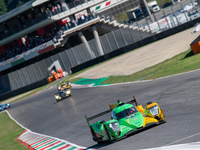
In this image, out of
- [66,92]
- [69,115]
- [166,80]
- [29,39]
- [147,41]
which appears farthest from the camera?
[29,39]

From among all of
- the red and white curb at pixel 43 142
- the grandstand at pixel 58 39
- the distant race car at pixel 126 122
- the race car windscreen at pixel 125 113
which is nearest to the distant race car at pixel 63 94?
the red and white curb at pixel 43 142

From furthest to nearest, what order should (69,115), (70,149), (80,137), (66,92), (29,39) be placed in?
(29,39)
(66,92)
(69,115)
(80,137)
(70,149)

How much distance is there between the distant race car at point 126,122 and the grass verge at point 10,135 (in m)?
6.67

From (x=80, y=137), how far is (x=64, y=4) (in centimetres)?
4345

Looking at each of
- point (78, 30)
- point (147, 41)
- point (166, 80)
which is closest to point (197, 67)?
point (166, 80)

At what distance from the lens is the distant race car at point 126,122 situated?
39.7 ft

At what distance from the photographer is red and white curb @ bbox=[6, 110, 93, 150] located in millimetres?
15141

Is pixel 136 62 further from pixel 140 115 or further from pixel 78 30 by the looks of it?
pixel 140 115

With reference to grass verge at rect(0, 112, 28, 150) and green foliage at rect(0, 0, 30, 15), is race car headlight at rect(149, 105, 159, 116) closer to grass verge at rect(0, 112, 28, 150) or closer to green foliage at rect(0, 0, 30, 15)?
grass verge at rect(0, 112, 28, 150)

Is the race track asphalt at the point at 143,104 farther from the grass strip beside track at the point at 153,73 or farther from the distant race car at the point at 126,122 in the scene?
the grass strip beside track at the point at 153,73

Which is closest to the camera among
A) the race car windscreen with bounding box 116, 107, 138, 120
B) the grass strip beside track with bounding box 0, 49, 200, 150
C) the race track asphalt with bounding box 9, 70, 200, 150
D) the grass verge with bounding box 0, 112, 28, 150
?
the race track asphalt with bounding box 9, 70, 200, 150

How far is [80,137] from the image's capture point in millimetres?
15789

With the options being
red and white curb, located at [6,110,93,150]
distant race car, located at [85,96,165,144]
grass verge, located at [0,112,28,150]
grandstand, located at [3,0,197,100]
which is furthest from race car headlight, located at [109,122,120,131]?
grandstand, located at [3,0,197,100]

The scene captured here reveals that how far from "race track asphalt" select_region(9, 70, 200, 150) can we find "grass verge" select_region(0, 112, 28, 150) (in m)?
0.78
